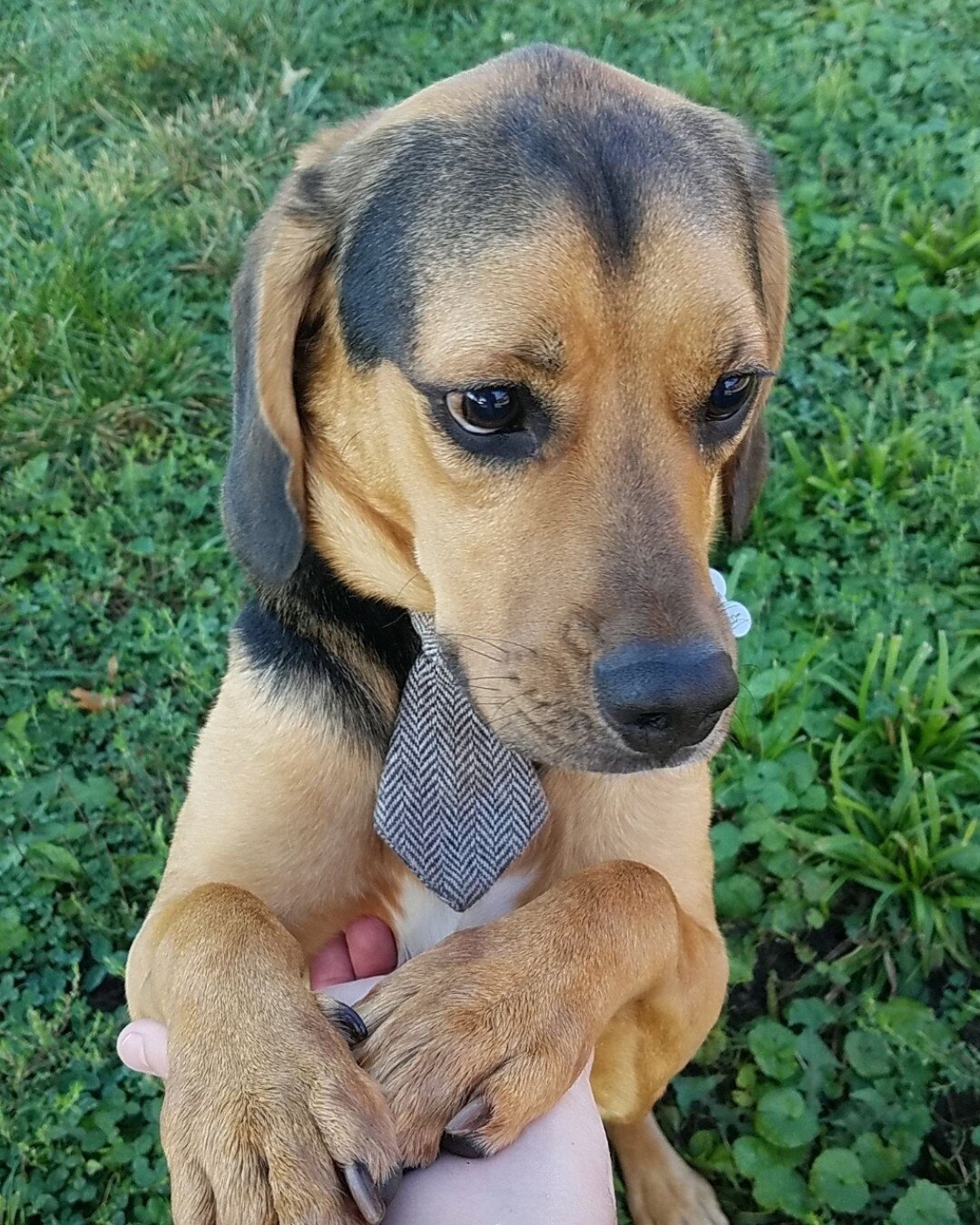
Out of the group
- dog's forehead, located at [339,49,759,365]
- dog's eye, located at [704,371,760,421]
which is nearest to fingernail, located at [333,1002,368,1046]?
dog's forehead, located at [339,49,759,365]

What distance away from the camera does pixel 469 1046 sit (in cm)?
208

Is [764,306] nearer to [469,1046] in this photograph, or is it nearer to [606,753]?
[606,753]

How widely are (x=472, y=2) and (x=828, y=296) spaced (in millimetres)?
3370

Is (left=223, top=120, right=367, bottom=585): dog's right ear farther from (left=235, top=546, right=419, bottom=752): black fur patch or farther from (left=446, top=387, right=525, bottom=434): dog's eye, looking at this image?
(left=446, top=387, right=525, bottom=434): dog's eye

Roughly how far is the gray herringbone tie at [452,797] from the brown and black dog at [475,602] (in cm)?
17

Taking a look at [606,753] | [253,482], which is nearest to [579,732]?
[606,753]

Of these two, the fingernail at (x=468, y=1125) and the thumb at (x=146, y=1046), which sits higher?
the fingernail at (x=468, y=1125)

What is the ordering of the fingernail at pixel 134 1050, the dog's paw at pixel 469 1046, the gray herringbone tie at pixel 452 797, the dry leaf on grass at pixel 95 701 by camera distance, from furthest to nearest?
the dry leaf on grass at pixel 95 701 < the gray herringbone tie at pixel 452 797 < the fingernail at pixel 134 1050 < the dog's paw at pixel 469 1046

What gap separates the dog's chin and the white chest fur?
0.65 m

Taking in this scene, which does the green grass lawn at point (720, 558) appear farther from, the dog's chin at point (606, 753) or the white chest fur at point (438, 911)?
the dog's chin at point (606, 753)

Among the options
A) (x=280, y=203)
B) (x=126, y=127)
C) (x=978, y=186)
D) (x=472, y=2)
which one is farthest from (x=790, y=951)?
(x=472, y=2)

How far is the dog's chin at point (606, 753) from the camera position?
2215mm

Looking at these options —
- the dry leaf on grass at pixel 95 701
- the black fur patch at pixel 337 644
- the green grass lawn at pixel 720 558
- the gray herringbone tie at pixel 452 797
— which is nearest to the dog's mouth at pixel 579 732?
the gray herringbone tie at pixel 452 797

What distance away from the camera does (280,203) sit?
2.84 m
